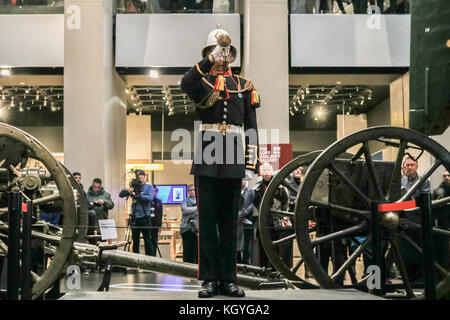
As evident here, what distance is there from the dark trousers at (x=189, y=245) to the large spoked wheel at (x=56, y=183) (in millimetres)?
3516

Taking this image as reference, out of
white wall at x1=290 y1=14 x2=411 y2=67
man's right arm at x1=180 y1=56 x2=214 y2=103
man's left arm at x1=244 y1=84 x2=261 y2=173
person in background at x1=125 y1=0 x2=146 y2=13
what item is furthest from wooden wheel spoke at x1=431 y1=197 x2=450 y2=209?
person in background at x1=125 y1=0 x2=146 y2=13

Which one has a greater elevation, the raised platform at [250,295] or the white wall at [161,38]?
the white wall at [161,38]

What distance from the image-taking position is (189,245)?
25.1ft

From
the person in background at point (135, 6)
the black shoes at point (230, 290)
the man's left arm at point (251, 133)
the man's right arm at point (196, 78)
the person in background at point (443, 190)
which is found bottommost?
the black shoes at point (230, 290)

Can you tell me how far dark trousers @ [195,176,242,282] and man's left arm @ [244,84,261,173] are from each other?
0.15 meters

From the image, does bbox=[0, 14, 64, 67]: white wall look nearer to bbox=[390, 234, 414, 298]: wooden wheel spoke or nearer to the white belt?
the white belt

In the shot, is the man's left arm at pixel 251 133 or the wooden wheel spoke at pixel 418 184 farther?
the wooden wheel spoke at pixel 418 184

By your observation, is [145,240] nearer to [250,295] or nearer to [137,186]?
[250,295]

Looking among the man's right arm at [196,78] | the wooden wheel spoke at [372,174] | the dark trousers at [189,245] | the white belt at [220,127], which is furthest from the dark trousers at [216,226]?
the dark trousers at [189,245]

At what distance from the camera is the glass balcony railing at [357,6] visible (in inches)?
429

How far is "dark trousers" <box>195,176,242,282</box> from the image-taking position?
3633 mm

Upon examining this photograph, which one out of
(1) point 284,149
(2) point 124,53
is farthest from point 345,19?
(2) point 124,53

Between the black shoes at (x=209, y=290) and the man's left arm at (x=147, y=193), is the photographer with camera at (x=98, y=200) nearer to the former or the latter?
the man's left arm at (x=147, y=193)

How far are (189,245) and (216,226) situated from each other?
4023 millimetres
